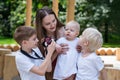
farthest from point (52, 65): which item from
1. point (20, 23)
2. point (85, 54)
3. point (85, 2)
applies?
point (20, 23)

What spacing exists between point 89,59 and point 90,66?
0.05 meters

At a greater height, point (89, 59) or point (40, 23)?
point (40, 23)

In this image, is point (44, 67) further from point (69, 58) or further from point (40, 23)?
point (40, 23)

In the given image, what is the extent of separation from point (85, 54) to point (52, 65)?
30 centimetres

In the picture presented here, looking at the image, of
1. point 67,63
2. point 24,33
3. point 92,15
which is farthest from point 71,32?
point 92,15

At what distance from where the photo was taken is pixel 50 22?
274 cm

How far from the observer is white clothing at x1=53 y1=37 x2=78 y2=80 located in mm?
2719

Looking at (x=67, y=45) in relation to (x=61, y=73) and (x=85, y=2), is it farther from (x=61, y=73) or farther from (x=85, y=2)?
(x=85, y=2)

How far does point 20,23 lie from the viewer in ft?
66.7

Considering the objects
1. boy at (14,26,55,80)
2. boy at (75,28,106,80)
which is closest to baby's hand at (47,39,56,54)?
boy at (14,26,55,80)

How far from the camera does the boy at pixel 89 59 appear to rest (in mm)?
2592

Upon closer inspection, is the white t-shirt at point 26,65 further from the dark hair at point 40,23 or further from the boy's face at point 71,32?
the boy's face at point 71,32

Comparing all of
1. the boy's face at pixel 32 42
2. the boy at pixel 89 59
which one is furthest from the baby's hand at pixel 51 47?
the boy at pixel 89 59

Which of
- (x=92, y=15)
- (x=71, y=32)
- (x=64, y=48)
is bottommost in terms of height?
(x=92, y=15)
